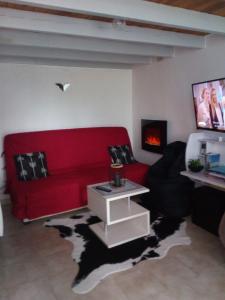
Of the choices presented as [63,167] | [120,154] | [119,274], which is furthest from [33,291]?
[120,154]

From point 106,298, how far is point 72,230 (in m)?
1.15

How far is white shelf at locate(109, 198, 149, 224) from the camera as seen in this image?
2.58 meters

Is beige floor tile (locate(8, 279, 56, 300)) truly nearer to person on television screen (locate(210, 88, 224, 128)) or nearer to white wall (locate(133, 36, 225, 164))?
person on television screen (locate(210, 88, 224, 128))

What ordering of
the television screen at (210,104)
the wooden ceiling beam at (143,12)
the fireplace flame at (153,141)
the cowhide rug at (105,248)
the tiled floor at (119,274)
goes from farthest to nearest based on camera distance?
1. the fireplace flame at (153,141)
2. the television screen at (210,104)
3. the cowhide rug at (105,248)
4. the tiled floor at (119,274)
5. the wooden ceiling beam at (143,12)

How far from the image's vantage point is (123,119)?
488 centimetres

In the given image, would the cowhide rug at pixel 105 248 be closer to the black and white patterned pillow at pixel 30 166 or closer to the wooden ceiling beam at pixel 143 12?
the black and white patterned pillow at pixel 30 166

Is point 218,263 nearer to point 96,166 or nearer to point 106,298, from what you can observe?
point 106,298

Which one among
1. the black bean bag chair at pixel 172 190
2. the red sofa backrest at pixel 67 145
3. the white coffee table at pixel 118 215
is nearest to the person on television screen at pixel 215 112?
the black bean bag chair at pixel 172 190

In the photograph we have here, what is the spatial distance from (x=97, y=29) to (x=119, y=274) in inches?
90.5

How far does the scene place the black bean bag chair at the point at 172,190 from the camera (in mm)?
3137

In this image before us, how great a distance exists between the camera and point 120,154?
4309mm

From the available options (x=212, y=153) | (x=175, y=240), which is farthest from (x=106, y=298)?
(x=212, y=153)

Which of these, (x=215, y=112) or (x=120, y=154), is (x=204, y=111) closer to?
(x=215, y=112)

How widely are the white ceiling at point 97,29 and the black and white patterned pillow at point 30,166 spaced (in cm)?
139
